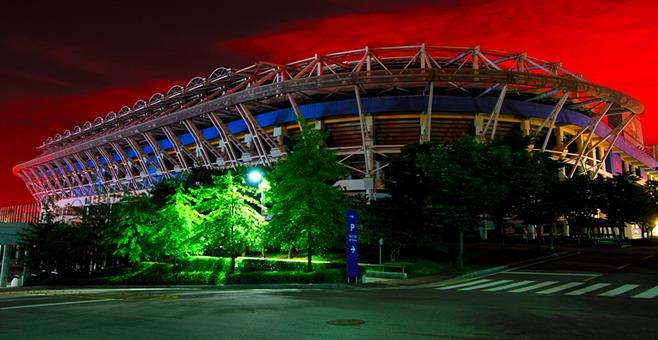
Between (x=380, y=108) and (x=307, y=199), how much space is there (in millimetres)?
31288

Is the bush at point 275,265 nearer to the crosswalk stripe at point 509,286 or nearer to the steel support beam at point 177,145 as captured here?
the crosswalk stripe at point 509,286

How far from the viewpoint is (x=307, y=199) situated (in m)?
26.5

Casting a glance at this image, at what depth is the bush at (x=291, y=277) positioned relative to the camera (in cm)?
2453

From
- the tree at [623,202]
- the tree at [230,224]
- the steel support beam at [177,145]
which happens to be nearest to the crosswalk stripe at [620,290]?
the tree at [230,224]

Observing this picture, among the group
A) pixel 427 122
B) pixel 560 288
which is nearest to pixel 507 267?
pixel 560 288

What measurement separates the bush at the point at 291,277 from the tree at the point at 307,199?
148 centimetres

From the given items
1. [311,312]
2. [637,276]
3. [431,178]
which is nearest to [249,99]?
[431,178]

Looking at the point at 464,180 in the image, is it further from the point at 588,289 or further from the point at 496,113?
the point at 496,113

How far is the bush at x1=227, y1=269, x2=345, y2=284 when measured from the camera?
24.5m

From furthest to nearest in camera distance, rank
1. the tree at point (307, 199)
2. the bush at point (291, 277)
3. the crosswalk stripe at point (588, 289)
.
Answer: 1. the tree at point (307, 199)
2. the bush at point (291, 277)
3. the crosswalk stripe at point (588, 289)

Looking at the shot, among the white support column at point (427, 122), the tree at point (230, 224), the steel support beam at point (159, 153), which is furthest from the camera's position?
the steel support beam at point (159, 153)

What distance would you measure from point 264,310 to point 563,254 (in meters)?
32.5

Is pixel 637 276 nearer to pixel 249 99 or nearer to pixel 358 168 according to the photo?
pixel 358 168

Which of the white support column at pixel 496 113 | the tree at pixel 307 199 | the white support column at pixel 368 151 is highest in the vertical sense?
the white support column at pixel 496 113
